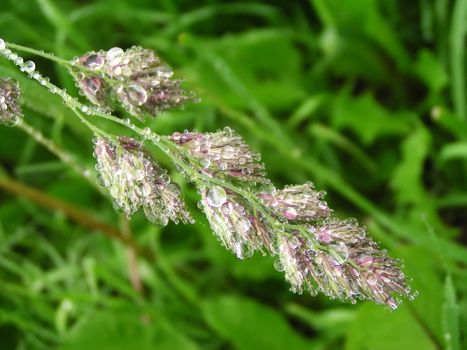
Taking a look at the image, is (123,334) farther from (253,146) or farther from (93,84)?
(93,84)

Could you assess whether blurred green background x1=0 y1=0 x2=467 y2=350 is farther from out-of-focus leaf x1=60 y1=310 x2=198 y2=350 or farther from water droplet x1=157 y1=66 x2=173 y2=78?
water droplet x1=157 y1=66 x2=173 y2=78

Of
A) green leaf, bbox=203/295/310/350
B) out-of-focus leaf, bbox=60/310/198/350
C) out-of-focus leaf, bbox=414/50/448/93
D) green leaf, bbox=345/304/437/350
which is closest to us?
green leaf, bbox=345/304/437/350

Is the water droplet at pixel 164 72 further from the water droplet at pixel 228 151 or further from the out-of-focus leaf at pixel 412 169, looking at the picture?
the out-of-focus leaf at pixel 412 169

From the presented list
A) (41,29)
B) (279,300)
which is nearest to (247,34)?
(41,29)

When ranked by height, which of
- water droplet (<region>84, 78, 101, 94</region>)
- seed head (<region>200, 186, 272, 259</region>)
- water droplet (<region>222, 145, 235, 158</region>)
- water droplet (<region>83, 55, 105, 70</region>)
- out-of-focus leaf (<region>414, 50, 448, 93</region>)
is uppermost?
out-of-focus leaf (<region>414, 50, 448, 93</region>)

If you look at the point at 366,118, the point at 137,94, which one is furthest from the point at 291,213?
the point at 366,118

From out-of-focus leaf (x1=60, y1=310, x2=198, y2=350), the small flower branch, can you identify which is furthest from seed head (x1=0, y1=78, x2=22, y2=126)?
out-of-focus leaf (x1=60, y1=310, x2=198, y2=350)

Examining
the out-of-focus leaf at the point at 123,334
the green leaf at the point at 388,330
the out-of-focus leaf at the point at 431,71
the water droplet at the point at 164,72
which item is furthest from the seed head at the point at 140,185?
the out-of-focus leaf at the point at 431,71

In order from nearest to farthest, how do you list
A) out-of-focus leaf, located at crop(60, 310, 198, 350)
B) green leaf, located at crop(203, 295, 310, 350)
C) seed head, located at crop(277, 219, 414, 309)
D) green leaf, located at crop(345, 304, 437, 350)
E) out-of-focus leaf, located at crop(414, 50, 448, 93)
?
1. seed head, located at crop(277, 219, 414, 309)
2. green leaf, located at crop(345, 304, 437, 350)
3. out-of-focus leaf, located at crop(60, 310, 198, 350)
4. green leaf, located at crop(203, 295, 310, 350)
5. out-of-focus leaf, located at crop(414, 50, 448, 93)

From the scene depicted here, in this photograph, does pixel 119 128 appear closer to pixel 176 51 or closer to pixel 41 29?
pixel 176 51
